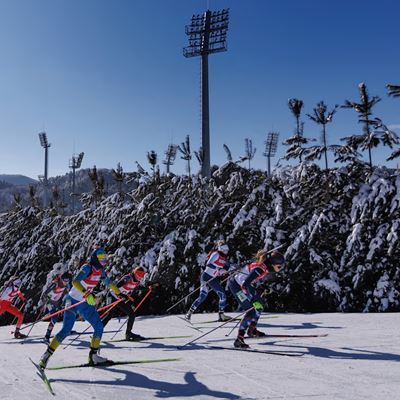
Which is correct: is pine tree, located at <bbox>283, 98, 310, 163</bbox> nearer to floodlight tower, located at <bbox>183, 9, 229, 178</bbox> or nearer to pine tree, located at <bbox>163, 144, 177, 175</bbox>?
floodlight tower, located at <bbox>183, 9, 229, 178</bbox>

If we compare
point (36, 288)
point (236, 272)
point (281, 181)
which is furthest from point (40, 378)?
point (36, 288)

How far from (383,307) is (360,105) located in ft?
34.1

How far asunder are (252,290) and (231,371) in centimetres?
248

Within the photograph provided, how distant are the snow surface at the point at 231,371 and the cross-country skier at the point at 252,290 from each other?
0.45 meters

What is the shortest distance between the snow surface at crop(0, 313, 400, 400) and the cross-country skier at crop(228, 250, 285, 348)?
45 cm

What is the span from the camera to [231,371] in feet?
21.1

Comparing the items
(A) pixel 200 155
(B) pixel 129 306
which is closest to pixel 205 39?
(A) pixel 200 155

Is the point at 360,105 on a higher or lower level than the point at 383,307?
higher

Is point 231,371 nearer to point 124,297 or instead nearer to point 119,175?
point 124,297

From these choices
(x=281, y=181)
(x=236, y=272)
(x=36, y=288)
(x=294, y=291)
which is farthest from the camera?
(x=36, y=288)

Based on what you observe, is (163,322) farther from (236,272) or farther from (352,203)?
(352,203)

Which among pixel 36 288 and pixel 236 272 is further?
pixel 36 288

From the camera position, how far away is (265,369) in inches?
254

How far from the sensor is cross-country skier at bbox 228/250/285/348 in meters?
8.12
